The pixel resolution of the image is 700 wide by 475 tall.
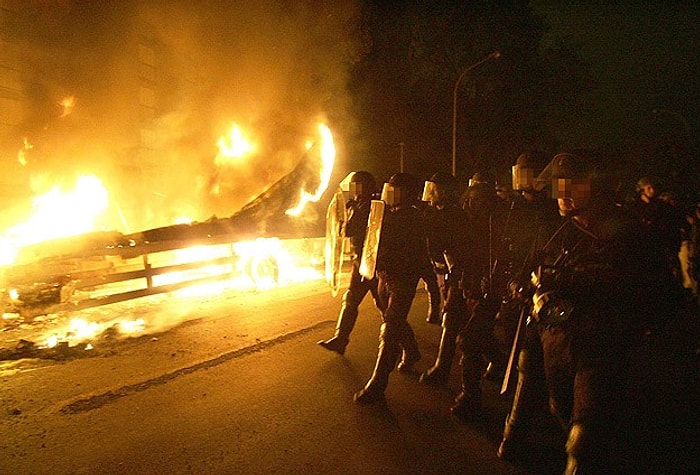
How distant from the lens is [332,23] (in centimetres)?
1238

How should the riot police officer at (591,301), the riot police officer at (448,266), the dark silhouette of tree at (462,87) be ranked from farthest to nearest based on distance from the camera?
1. the dark silhouette of tree at (462,87)
2. the riot police officer at (448,266)
3. the riot police officer at (591,301)

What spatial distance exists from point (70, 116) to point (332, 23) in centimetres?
645

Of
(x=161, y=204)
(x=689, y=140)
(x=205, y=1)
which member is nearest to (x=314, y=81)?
(x=205, y=1)

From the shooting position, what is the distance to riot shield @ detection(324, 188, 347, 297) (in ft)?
18.0

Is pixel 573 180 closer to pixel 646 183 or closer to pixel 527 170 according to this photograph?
pixel 527 170

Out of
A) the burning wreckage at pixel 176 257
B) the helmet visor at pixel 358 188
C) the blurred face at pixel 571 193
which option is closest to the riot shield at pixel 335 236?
the helmet visor at pixel 358 188

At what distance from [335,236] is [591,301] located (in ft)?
10.7

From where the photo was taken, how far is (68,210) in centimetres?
999

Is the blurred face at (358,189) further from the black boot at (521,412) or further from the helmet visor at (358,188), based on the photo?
the black boot at (521,412)

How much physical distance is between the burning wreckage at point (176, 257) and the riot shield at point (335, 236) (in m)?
2.91

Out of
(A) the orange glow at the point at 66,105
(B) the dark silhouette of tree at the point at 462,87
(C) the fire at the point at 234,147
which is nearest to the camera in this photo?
(A) the orange glow at the point at 66,105

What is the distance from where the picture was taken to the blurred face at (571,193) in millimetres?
2836

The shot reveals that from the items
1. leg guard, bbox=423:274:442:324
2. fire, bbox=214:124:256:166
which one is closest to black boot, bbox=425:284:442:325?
leg guard, bbox=423:274:442:324

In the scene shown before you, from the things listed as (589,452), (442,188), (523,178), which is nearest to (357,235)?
(442,188)
